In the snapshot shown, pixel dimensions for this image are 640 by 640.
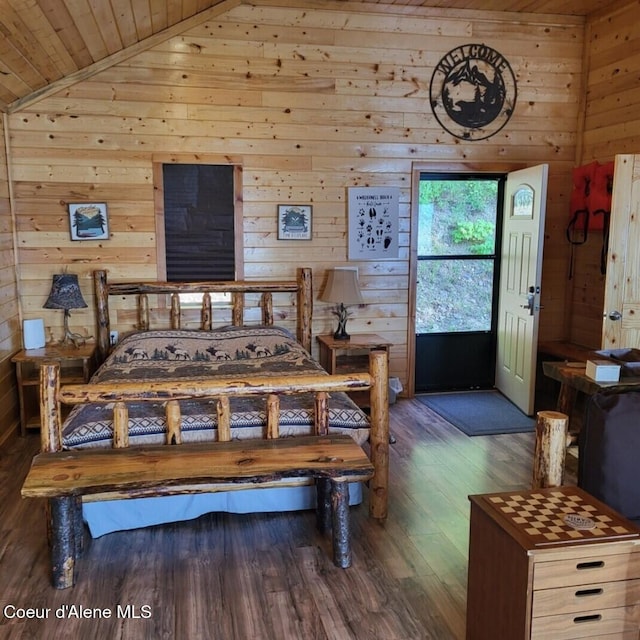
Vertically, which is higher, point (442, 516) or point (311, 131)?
point (311, 131)

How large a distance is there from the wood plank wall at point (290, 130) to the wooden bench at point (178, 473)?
228cm

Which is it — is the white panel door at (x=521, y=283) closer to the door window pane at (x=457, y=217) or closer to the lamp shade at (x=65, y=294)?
the door window pane at (x=457, y=217)

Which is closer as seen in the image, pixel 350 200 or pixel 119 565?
pixel 119 565

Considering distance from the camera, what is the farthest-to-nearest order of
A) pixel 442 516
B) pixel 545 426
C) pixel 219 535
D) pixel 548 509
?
pixel 442 516 → pixel 219 535 → pixel 545 426 → pixel 548 509

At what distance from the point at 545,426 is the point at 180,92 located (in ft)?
12.0

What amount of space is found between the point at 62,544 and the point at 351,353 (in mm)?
2984

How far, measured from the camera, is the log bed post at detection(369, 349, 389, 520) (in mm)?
2912

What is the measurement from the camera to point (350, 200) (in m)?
4.88

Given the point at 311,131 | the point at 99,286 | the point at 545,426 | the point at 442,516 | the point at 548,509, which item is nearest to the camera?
the point at 548,509

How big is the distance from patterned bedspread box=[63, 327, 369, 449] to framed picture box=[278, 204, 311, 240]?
0.79m

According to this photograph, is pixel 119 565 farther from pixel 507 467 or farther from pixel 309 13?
pixel 309 13

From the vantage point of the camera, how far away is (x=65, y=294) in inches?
170

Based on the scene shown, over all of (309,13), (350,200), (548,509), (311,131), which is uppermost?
(309,13)

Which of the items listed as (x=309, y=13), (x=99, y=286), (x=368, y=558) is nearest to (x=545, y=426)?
(x=368, y=558)
